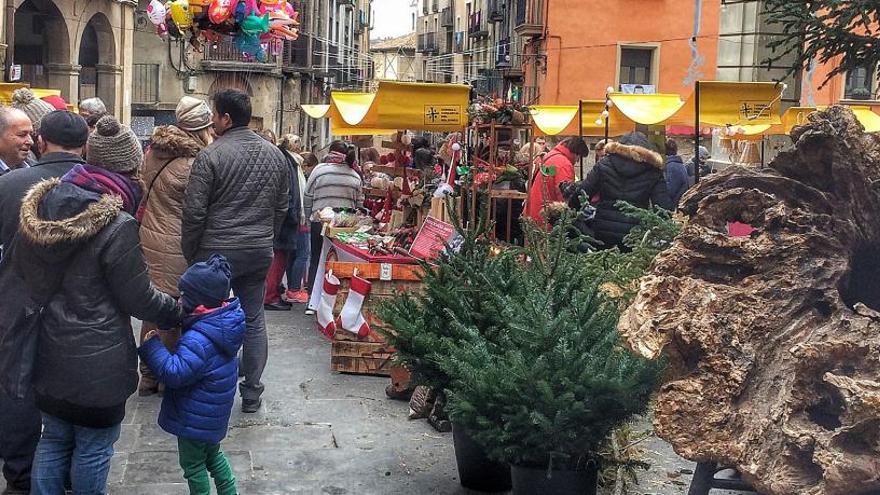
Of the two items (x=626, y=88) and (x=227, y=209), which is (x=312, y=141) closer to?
(x=626, y=88)

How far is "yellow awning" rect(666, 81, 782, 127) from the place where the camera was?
952 centimetres

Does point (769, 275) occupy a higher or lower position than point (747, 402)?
higher

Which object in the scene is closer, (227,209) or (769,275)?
(769,275)

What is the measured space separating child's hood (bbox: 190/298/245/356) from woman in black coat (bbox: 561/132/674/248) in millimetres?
4508

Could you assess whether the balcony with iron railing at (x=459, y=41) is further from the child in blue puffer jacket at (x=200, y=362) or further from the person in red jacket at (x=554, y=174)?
the child in blue puffer jacket at (x=200, y=362)

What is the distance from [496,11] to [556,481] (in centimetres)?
5338

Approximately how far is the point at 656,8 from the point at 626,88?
3004 millimetres

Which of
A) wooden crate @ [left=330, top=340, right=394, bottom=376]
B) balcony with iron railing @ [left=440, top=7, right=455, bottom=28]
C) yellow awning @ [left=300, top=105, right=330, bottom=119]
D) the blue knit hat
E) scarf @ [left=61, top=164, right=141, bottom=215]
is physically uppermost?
balcony with iron railing @ [left=440, top=7, right=455, bottom=28]

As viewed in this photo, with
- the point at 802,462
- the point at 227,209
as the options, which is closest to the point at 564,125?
the point at 227,209

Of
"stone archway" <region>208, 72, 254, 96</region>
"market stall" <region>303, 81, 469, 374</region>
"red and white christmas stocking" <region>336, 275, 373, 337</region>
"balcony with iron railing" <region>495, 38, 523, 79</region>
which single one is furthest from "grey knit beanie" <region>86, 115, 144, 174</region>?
"balcony with iron railing" <region>495, 38, 523, 79</region>

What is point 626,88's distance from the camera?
33.2 meters

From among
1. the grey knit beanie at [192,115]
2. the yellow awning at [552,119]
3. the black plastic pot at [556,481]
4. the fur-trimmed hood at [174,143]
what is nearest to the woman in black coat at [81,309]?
the black plastic pot at [556,481]

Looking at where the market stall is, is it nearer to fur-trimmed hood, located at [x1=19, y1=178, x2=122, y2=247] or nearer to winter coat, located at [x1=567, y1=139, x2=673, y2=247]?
winter coat, located at [x1=567, y1=139, x2=673, y2=247]

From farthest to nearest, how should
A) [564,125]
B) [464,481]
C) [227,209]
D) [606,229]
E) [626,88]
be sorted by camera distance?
[626,88] < [564,125] < [606,229] < [227,209] < [464,481]
